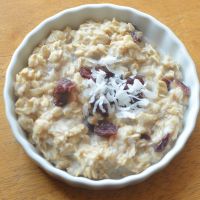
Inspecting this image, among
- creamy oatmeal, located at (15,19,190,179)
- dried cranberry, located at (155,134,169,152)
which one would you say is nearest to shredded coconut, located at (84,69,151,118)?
creamy oatmeal, located at (15,19,190,179)

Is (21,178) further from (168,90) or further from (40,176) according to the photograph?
(168,90)

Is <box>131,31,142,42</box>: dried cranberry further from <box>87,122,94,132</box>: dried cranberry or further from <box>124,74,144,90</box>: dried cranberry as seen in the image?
<box>87,122,94,132</box>: dried cranberry

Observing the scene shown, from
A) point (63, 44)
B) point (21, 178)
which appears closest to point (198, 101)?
point (63, 44)

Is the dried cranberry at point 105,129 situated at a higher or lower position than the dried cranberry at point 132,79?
lower

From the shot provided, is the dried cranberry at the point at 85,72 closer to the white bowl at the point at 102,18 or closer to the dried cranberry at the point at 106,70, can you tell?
the dried cranberry at the point at 106,70

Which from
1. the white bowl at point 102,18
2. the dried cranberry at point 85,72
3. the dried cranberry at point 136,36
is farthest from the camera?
the dried cranberry at point 136,36

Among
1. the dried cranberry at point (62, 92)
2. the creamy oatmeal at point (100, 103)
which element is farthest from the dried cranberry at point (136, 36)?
the dried cranberry at point (62, 92)
